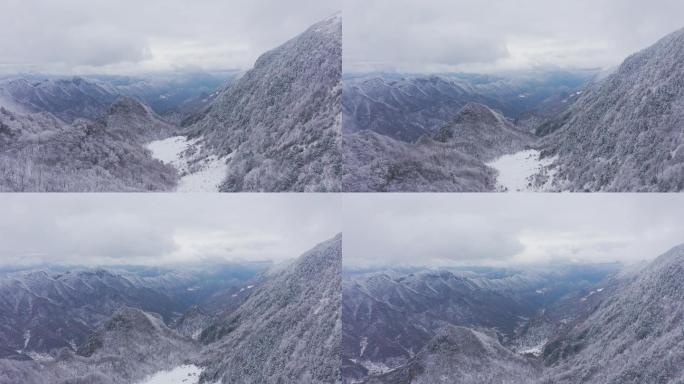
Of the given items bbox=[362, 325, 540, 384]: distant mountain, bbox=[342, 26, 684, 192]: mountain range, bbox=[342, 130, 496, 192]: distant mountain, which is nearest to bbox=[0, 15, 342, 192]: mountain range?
bbox=[342, 130, 496, 192]: distant mountain

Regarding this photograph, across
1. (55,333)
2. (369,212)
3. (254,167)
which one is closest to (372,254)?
(369,212)

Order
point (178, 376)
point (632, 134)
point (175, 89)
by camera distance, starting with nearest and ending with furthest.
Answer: point (632, 134)
point (178, 376)
point (175, 89)

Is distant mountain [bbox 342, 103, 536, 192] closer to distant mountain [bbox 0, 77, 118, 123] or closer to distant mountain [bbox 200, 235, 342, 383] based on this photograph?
distant mountain [bbox 200, 235, 342, 383]

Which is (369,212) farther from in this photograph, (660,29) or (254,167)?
(660,29)

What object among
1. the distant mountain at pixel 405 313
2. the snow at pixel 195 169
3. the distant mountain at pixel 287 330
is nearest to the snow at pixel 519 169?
the distant mountain at pixel 405 313

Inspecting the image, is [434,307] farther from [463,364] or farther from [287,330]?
[287,330]

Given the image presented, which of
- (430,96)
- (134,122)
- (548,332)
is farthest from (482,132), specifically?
(134,122)
